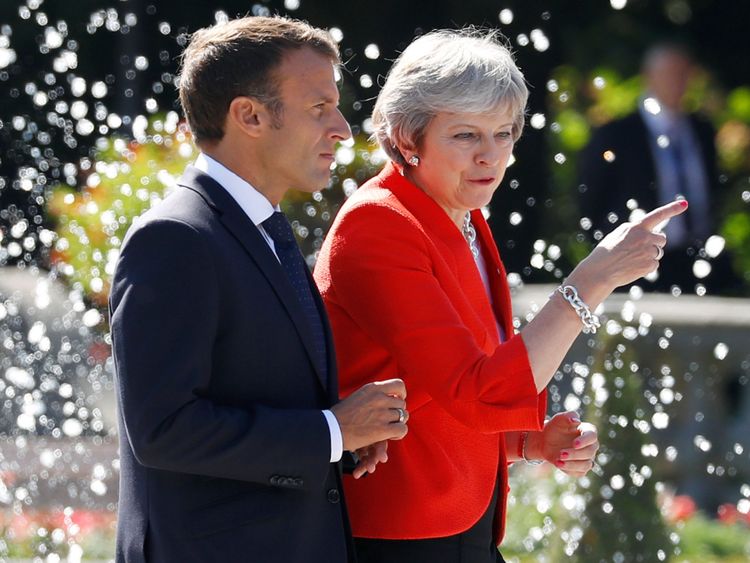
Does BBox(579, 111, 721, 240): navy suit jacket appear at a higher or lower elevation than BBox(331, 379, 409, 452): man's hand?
lower

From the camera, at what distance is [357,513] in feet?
7.11

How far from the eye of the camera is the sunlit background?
4430 millimetres

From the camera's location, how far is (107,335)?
4988mm

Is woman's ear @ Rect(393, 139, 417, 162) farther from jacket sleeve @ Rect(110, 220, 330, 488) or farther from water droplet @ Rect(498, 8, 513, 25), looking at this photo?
water droplet @ Rect(498, 8, 513, 25)

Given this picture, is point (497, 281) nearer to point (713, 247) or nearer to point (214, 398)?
point (214, 398)

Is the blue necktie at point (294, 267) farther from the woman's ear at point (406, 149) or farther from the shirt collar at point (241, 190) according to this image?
the woman's ear at point (406, 149)

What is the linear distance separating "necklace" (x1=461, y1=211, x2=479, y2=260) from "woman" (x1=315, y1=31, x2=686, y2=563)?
0.9 inches

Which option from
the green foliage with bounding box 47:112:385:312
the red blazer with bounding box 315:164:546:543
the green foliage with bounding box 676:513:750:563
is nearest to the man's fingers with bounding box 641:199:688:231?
the red blazer with bounding box 315:164:546:543

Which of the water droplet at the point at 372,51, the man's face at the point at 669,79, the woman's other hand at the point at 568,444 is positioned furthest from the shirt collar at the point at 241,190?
the water droplet at the point at 372,51

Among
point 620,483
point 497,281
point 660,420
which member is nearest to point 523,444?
point 497,281

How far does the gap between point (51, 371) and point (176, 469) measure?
351 cm

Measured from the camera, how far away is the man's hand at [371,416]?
1910mm

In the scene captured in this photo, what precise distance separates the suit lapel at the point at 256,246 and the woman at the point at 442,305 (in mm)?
199

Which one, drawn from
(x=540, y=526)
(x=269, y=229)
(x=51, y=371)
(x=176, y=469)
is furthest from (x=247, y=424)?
(x=51, y=371)
